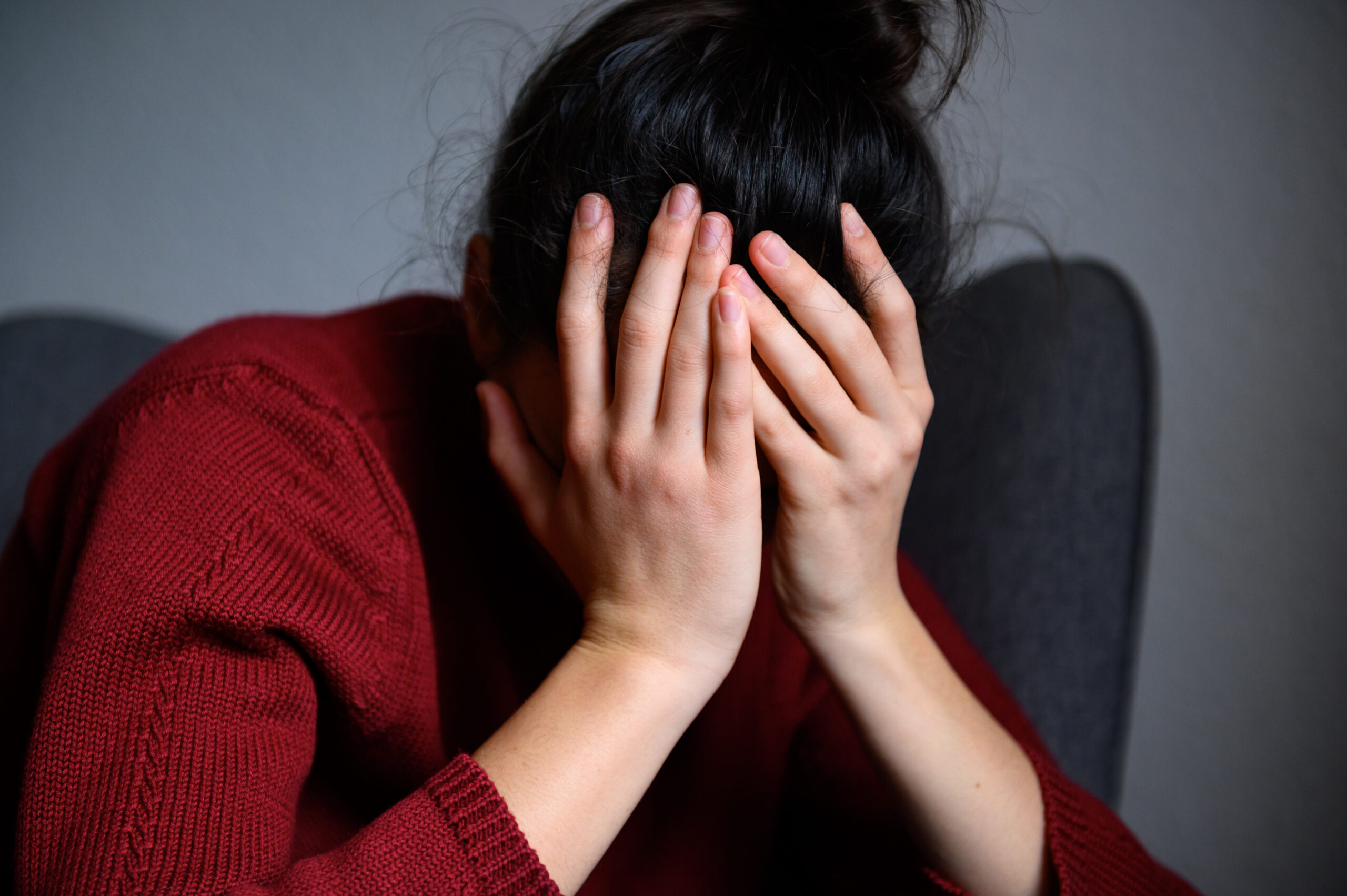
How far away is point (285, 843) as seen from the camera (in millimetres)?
465

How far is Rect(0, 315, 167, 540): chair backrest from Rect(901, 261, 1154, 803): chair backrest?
94cm

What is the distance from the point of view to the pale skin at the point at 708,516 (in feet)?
1.62

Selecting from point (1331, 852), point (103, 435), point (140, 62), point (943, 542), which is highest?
point (140, 62)

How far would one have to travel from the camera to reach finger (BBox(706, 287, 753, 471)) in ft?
1.62

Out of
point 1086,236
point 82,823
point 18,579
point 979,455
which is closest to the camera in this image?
point 82,823

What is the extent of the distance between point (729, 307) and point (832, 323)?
0.23 ft

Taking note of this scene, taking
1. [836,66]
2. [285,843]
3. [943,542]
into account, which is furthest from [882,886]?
[836,66]

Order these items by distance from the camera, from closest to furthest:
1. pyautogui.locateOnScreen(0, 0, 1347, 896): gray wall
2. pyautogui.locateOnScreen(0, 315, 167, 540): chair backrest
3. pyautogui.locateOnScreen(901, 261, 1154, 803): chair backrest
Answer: pyautogui.locateOnScreen(901, 261, 1154, 803): chair backrest
pyautogui.locateOnScreen(0, 315, 167, 540): chair backrest
pyautogui.locateOnScreen(0, 0, 1347, 896): gray wall

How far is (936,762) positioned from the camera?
0.61m

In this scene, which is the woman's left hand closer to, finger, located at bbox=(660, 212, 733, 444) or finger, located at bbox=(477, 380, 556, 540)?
finger, located at bbox=(660, 212, 733, 444)

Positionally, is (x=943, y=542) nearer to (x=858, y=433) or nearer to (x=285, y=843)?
(x=858, y=433)

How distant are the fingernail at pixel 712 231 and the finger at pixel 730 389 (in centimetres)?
3

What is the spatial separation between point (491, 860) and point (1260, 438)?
1.14 meters

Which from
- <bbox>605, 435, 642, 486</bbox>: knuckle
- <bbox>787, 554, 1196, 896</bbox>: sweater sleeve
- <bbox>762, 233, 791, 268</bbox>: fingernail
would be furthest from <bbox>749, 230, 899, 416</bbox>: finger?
<bbox>787, 554, 1196, 896</bbox>: sweater sleeve
